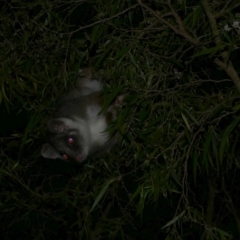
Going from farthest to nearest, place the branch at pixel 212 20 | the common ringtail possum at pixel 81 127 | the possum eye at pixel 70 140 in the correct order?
the possum eye at pixel 70 140 → the common ringtail possum at pixel 81 127 → the branch at pixel 212 20

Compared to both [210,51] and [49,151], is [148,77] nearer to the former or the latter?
[210,51]

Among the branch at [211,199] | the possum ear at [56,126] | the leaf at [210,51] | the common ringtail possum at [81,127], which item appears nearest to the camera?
the leaf at [210,51]

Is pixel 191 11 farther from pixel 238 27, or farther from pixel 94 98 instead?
pixel 94 98

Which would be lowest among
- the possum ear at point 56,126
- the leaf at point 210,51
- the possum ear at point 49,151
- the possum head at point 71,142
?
the possum ear at point 49,151

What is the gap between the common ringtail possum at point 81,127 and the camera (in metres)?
6.17

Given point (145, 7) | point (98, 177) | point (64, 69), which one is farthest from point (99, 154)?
point (145, 7)

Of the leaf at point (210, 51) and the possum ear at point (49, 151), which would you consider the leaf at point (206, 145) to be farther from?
the possum ear at point (49, 151)

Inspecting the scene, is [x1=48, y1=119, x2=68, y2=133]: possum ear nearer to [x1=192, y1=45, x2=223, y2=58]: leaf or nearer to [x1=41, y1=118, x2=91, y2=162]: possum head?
[x1=41, y1=118, x2=91, y2=162]: possum head

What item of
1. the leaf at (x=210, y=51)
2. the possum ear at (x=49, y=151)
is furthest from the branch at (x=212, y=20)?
the possum ear at (x=49, y=151)

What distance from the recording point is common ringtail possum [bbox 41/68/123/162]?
6.17 meters

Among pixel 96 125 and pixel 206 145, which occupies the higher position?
pixel 206 145

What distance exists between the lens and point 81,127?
635 centimetres

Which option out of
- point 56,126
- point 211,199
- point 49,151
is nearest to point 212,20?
point 56,126

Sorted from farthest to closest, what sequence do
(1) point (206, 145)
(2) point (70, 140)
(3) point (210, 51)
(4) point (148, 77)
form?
1. (2) point (70, 140)
2. (4) point (148, 77)
3. (1) point (206, 145)
4. (3) point (210, 51)
